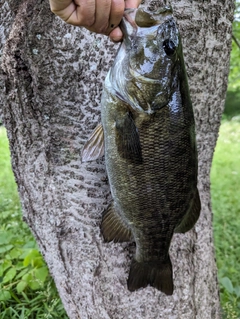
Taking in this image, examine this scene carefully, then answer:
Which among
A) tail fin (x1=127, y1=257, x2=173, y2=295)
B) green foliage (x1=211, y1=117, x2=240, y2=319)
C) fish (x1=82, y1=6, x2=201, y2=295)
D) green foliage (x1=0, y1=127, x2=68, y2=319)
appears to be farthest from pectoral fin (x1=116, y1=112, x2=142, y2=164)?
green foliage (x1=0, y1=127, x2=68, y2=319)

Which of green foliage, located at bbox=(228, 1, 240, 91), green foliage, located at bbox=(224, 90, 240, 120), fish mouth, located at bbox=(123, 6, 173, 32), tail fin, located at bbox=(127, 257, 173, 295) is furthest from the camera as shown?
green foliage, located at bbox=(224, 90, 240, 120)

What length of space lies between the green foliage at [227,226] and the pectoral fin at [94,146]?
1397 mm

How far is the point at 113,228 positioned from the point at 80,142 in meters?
0.41

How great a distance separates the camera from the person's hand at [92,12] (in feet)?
3.77

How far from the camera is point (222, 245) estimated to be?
13.3 feet

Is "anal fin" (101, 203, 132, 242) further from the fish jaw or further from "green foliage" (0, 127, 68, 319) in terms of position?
"green foliage" (0, 127, 68, 319)

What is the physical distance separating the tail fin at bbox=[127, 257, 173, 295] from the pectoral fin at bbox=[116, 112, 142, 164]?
0.51 m

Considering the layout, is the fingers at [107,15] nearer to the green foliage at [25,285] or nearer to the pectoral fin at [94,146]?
the pectoral fin at [94,146]

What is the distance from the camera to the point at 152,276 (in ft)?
5.42

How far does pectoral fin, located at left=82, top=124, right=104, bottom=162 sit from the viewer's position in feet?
4.98

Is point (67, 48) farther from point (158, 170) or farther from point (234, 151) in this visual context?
point (234, 151)

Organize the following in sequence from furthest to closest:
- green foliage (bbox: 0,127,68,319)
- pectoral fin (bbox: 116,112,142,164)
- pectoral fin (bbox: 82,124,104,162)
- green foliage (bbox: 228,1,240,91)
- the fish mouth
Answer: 1. green foliage (bbox: 228,1,240,91)
2. green foliage (bbox: 0,127,68,319)
3. pectoral fin (bbox: 82,124,104,162)
4. pectoral fin (bbox: 116,112,142,164)
5. the fish mouth

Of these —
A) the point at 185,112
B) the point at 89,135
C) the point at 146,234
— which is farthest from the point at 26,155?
the point at 185,112

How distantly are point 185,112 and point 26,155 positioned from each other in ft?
2.61
